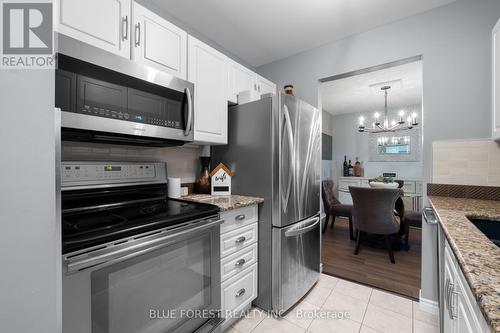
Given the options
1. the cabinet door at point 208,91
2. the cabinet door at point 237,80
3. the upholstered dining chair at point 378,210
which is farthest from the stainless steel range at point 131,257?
the upholstered dining chair at point 378,210

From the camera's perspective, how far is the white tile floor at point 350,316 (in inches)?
60.9

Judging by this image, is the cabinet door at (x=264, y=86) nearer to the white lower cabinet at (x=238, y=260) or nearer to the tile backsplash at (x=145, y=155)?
the tile backsplash at (x=145, y=155)

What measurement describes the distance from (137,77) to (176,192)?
0.85m

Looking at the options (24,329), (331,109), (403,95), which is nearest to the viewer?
(24,329)

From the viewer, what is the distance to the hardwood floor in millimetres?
2107

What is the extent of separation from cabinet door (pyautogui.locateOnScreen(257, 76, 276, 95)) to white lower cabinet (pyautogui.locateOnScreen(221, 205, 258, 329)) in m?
1.32

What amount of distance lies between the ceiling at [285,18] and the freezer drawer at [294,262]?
1.81 metres

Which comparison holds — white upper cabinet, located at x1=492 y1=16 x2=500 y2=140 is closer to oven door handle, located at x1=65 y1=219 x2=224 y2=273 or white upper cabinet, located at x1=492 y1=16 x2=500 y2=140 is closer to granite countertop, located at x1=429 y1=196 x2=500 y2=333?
granite countertop, located at x1=429 y1=196 x2=500 y2=333

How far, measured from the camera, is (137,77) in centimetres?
124

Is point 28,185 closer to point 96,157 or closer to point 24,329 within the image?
point 24,329

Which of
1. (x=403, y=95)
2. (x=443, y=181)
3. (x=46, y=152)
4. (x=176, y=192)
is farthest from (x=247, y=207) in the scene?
(x=403, y=95)

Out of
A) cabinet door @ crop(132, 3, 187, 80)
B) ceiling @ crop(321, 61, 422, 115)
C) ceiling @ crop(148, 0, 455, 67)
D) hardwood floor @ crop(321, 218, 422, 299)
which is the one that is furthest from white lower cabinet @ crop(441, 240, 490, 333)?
ceiling @ crop(321, 61, 422, 115)

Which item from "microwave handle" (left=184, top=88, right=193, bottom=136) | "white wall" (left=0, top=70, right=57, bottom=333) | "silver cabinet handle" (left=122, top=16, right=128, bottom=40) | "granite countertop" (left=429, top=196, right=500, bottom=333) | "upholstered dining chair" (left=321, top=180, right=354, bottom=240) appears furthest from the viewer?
"upholstered dining chair" (left=321, top=180, right=354, bottom=240)

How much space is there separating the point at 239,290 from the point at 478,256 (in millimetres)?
1366
